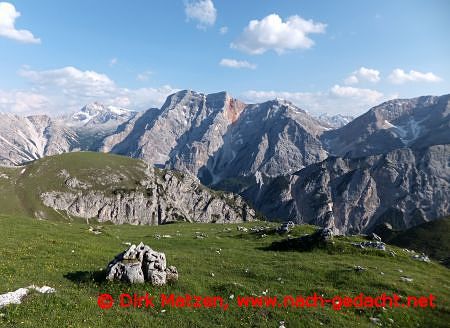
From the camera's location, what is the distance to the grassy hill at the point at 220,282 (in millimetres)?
21969

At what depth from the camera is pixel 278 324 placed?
23.9m

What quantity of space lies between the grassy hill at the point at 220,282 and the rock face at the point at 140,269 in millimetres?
611

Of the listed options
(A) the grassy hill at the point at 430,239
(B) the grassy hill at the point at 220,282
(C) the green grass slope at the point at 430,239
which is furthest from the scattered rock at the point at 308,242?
(C) the green grass slope at the point at 430,239

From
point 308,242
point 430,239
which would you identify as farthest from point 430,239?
point 308,242

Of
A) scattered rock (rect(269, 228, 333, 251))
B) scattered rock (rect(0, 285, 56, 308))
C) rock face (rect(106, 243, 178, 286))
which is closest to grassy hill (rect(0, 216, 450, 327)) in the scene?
scattered rock (rect(0, 285, 56, 308))

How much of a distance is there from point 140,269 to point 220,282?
672 cm

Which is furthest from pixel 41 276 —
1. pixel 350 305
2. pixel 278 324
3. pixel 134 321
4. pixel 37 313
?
pixel 350 305

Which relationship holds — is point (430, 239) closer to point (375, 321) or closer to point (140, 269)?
point (375, 321)

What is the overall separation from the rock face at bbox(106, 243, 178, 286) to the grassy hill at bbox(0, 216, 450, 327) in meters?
0.61

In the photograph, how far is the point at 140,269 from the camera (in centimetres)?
2686

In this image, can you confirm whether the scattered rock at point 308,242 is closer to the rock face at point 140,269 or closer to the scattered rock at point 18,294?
the rock face at point 140,269

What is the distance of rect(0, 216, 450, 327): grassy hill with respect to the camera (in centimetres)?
2197

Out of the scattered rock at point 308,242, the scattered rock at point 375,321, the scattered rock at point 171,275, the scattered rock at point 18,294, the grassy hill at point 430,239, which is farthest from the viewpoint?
the grassy hill at point 430,239

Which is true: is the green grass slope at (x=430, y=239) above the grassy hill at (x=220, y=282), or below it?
below
